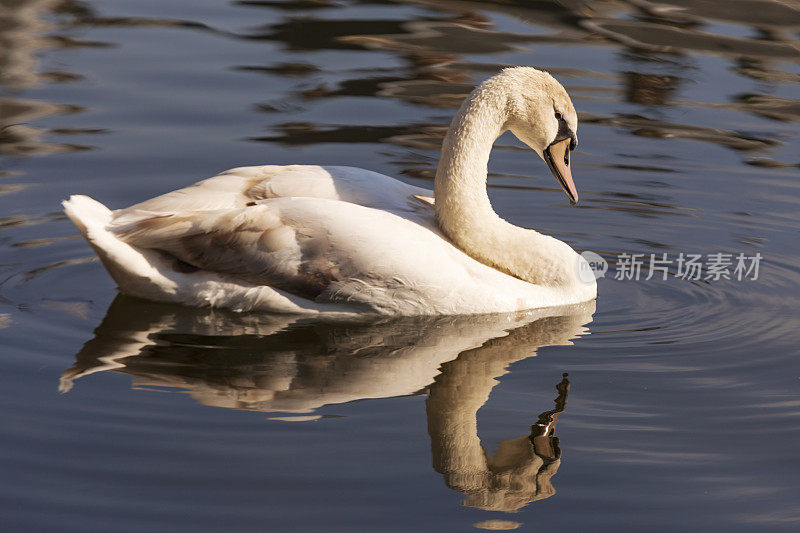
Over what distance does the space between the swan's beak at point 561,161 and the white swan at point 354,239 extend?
0.07 metres

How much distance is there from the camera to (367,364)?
262 inches

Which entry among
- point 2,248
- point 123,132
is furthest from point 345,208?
point 123,132

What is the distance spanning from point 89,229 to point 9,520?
236 cm

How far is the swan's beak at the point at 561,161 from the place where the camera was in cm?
774

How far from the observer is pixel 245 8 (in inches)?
569

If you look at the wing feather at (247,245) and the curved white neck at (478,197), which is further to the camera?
the curved white neck at (478,197)

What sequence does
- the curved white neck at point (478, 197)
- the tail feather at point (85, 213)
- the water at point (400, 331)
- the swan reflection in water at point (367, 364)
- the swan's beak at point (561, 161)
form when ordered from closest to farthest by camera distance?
1. the water at point (400, 331)
2. the swan reflection in water at point (367, 364)
3. the tail feather at point (85, 213)
4. the curved white neck at point (478, 197)
5. the swan's beak at point (561, 161)

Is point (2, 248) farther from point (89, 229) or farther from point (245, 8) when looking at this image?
point (245, 8)

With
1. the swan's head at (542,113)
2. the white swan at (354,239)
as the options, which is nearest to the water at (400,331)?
the white swan at (354,239)

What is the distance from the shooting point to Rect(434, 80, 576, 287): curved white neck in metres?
7.39

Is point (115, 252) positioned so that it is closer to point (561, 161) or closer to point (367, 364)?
point (367, 364)

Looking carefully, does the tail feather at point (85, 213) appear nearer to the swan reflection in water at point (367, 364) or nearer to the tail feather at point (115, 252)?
the tail feather at point (115, 252)

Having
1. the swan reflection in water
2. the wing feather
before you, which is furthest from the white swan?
the swan reflection in water

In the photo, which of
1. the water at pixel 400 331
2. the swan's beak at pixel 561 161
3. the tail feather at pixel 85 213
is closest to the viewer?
the water at pixel 400 331
